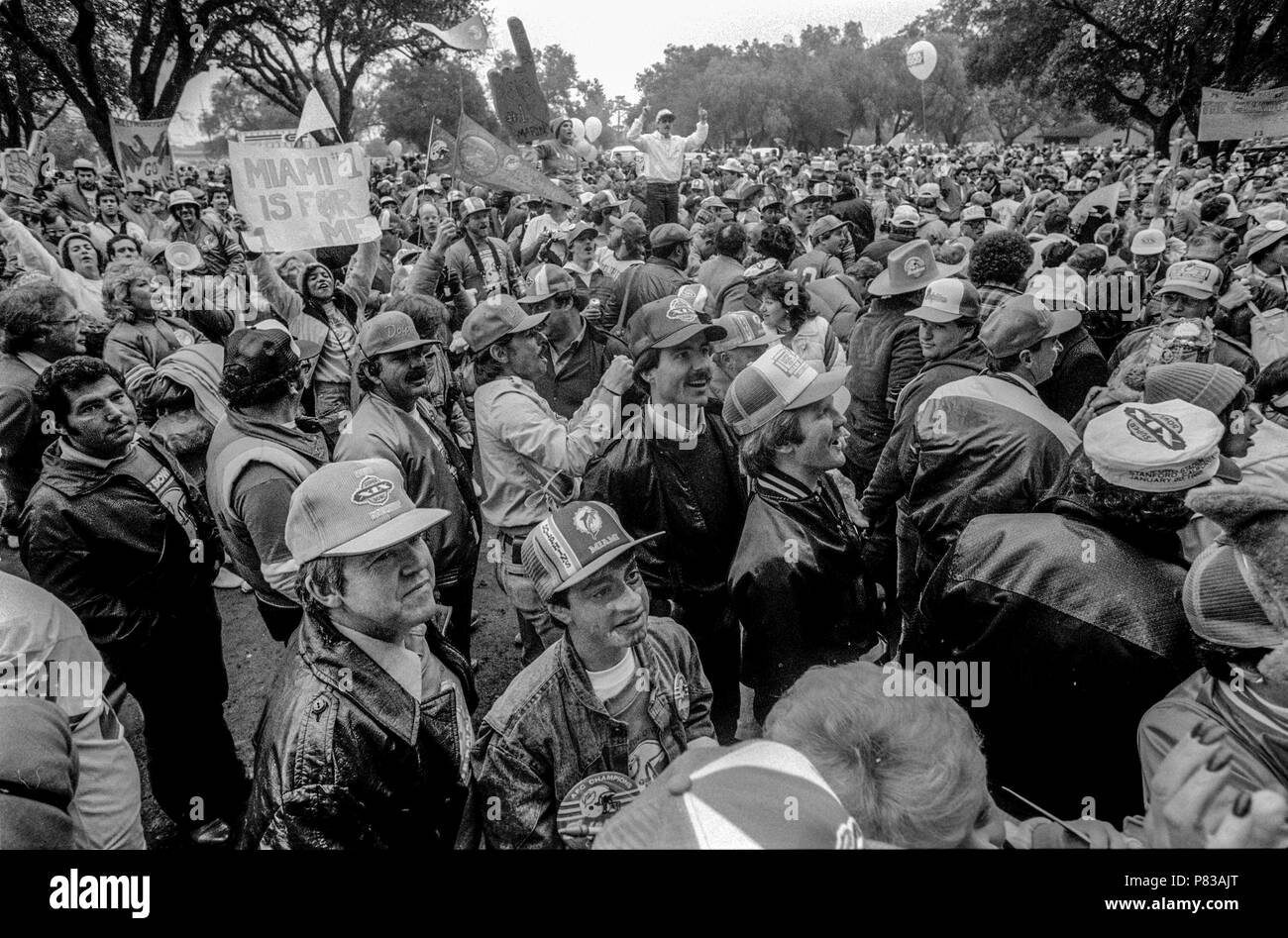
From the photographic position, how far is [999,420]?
306 cm

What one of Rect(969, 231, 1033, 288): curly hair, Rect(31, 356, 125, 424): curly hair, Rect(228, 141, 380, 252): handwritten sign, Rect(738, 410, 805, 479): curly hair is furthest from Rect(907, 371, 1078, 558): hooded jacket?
Rect(228, 141, 380, 252): handwritten sign

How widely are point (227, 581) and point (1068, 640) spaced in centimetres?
574

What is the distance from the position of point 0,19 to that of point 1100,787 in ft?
56.1

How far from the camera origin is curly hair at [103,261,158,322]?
5109 millimetres

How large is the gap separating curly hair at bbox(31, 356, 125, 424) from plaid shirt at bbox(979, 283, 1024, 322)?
175 inches

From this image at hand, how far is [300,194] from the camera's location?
571 centimetres

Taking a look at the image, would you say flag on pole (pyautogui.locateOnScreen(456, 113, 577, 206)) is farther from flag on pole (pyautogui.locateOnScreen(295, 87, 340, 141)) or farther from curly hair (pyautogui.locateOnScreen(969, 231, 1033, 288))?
curly hair (pyautogui.locateOnScreen(969, 231, 1033, 288))

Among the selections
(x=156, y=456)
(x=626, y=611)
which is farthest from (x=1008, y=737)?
(x=156, y=456)

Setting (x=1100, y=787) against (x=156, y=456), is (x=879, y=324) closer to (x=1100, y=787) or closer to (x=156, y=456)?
(x=1100, y=787)

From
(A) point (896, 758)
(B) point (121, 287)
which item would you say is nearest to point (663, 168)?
(B) point (121, 287)

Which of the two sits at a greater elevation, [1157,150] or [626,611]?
[1157,150]

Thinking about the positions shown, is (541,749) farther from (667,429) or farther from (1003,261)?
(1003,261)

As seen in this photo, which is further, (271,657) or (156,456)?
(271,657)
